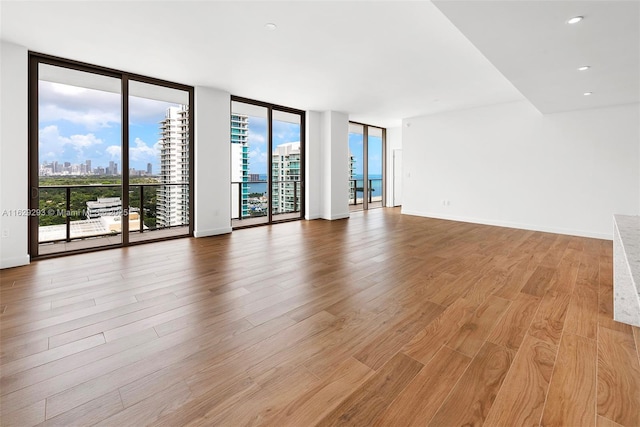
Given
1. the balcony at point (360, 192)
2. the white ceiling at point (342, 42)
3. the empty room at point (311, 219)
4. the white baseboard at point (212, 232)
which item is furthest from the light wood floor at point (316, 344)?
the balcony at point (360, 192)

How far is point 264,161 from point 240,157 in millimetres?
516

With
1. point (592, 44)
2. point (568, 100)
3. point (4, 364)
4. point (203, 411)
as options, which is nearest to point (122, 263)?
point (4, 364)

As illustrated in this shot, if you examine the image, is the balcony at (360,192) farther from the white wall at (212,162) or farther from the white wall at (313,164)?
the white wall at (212,162)

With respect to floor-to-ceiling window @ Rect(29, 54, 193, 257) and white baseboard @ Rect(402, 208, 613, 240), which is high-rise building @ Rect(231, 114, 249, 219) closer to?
floor-to-ceiling window @ Rect(29, 54, 193, 257)

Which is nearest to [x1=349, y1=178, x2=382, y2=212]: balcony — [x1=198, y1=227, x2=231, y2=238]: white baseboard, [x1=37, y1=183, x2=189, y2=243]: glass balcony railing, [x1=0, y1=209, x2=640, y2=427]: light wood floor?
[x1=198, y1=227, x2=231, y2=238]: white baseboard

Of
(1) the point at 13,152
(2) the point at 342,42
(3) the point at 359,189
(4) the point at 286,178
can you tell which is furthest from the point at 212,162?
(3) the point at 359,189

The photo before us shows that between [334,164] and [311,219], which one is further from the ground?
[334,164]

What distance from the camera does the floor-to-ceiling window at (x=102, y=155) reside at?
12.8ft

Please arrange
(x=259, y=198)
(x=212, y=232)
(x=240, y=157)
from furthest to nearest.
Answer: (x=259, y=198)
(x=240, y=157)
(x=212, y=232)

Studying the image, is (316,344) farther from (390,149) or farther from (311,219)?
(390,149)

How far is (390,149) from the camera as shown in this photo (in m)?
9.65

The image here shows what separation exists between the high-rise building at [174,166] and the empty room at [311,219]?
0.13ft

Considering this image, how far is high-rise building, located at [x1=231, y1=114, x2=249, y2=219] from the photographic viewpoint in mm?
6211

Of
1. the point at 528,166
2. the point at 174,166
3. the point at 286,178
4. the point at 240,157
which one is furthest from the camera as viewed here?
the point at 286,178
